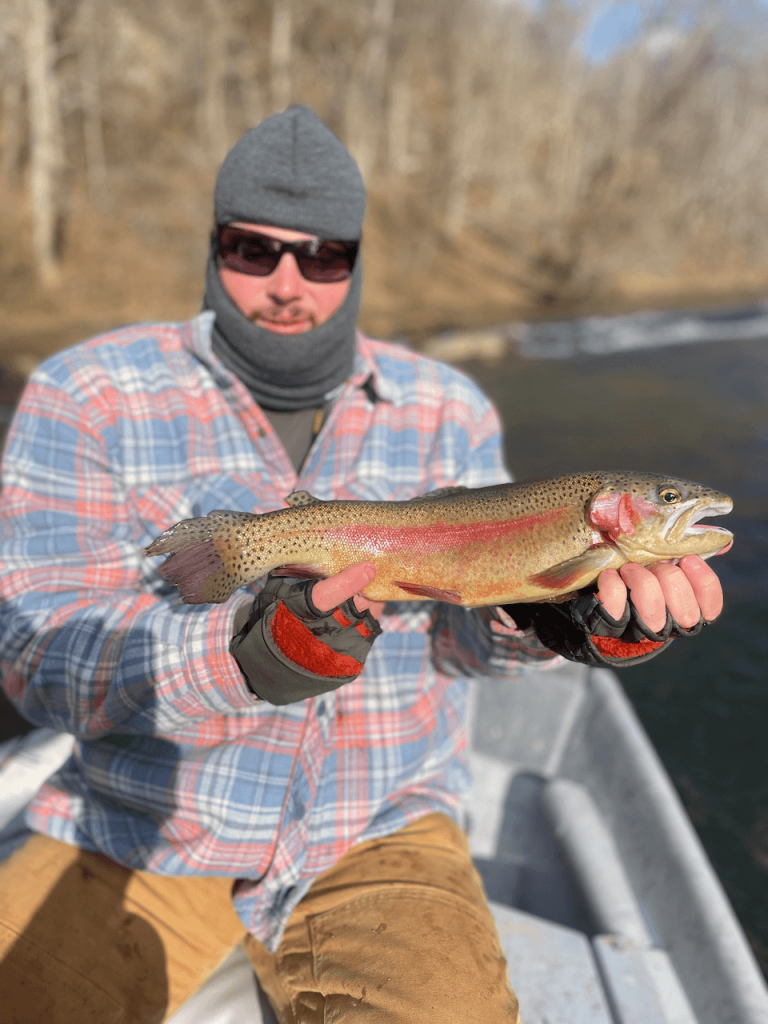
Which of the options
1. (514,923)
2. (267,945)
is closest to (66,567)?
(267,945)

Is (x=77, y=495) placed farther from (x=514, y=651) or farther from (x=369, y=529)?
(x=514, y=651)

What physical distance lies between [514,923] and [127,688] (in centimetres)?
214

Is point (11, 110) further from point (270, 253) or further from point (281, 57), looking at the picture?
point (270, 253)

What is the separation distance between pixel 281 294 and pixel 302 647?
1.50 metres

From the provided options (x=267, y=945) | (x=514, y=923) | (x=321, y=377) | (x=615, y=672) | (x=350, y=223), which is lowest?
(x=615, y=672)

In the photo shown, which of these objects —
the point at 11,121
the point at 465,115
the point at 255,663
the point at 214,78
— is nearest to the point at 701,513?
the point at 255,663

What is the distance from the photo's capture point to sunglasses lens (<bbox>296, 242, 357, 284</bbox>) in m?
2.87

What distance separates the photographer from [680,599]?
6.82 ft

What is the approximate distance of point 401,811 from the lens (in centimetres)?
270

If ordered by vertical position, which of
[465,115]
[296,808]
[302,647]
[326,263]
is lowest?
[296,808]

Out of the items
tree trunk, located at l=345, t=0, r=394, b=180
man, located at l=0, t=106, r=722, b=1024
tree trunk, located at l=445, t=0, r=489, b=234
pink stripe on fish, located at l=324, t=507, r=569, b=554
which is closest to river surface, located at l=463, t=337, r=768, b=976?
man, located at l=0, t=106, r=722, b=1024

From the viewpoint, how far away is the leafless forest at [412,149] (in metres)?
23.7

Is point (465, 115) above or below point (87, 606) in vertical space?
above

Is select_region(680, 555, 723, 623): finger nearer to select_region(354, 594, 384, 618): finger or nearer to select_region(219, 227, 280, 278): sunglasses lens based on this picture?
select_region(354, 594, 384, 618): finger
